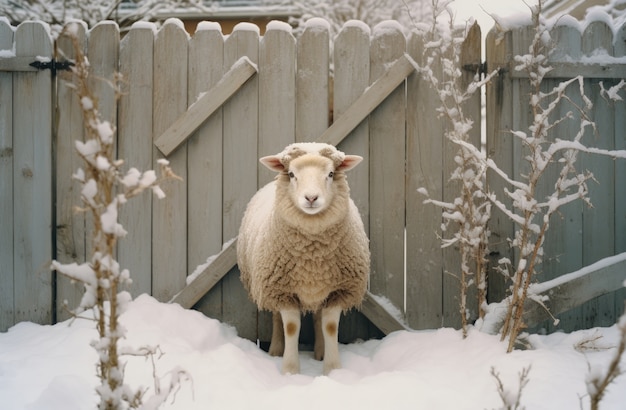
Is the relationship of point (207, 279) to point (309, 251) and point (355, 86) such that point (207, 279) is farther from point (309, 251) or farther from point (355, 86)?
point (355, 86)

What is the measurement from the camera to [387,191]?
3.57m

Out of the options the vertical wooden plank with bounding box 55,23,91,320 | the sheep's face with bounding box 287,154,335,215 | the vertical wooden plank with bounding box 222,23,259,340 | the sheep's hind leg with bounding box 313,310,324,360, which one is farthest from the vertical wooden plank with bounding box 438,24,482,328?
the vertical wooden plank with bounding box 55,23,91,320

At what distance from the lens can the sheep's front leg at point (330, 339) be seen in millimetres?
3020

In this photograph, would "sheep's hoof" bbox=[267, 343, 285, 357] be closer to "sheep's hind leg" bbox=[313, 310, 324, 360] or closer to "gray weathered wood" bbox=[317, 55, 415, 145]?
"sheep's hind leg" bbox=[313, 310, 324, 360]

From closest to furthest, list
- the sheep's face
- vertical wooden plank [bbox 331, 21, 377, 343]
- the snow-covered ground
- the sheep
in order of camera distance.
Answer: the snow-covered ground → the sheep's face → the sheep → vertical wooden plank [bbox 331, 21, 377, 343]

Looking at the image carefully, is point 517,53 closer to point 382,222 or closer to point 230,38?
point 382,222

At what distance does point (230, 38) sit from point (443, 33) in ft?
4.64

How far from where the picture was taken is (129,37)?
141 inches

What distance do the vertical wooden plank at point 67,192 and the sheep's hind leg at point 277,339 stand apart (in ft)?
4.40

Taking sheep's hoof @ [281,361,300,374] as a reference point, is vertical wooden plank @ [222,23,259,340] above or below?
above

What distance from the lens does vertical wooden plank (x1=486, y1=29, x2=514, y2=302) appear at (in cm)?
347

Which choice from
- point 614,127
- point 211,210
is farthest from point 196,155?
point 614,127

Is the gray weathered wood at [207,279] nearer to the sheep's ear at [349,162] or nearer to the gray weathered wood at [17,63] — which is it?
the sheep's ear at [349,162]

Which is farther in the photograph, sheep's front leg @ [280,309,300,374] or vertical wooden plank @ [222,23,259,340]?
vertical wooden plank @ [222,23,259,340]
